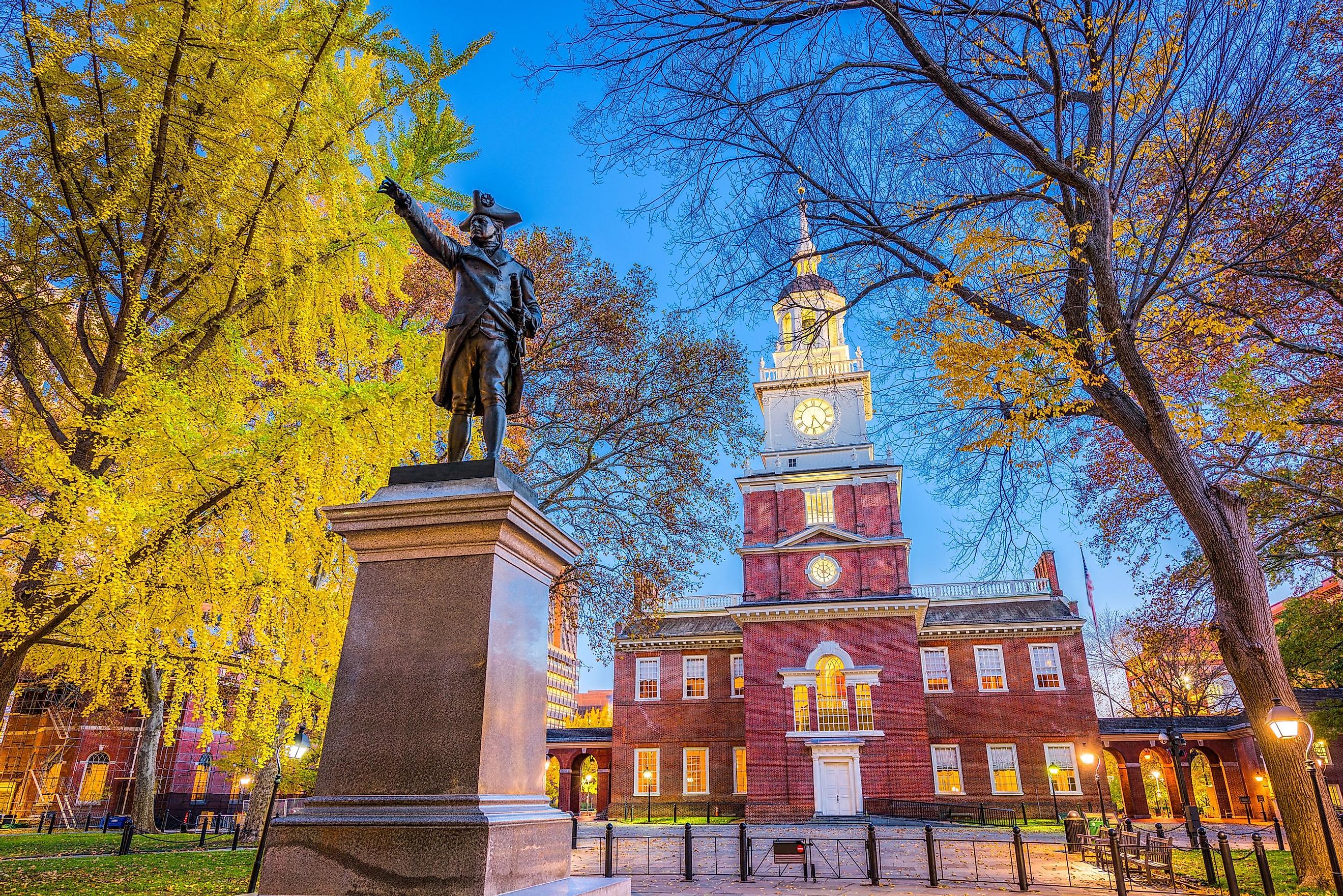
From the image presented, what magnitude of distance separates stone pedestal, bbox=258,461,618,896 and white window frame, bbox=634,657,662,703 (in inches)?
1339

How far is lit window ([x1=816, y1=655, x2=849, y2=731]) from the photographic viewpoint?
3180cm

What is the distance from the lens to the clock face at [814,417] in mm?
38688

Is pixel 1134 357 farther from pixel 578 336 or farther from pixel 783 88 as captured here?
pixel 578 336

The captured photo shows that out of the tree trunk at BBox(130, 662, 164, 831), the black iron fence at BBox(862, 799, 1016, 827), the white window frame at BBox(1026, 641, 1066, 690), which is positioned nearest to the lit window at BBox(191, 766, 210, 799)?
the tree trunk at BBox(130, 662, 164, 831)

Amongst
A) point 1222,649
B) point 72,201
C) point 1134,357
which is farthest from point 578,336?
point 1222,649

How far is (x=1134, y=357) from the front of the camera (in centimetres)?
994

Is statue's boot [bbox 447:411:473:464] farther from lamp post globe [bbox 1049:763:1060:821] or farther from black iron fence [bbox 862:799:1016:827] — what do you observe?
black iron fence [bbox 862:799:1016:827]

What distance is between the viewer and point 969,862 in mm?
15961

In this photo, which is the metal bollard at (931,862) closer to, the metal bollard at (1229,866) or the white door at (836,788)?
the metal bollard at (1229,866)

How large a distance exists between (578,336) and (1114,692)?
5181 cm

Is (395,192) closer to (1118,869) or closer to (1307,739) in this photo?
(1118,869)

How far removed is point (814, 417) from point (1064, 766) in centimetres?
1951

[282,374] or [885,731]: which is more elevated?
[282,374]

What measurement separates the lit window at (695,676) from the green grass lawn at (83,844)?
20.7 meters
